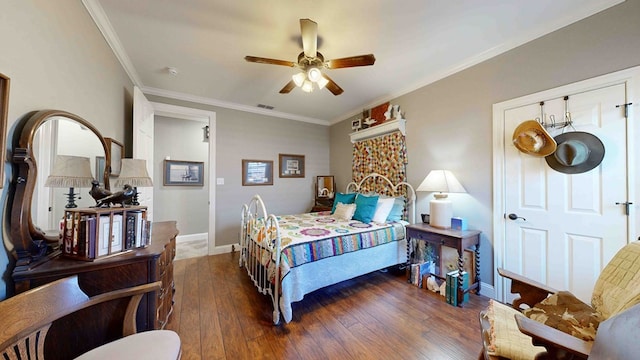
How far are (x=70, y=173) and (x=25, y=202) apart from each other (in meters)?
0.34

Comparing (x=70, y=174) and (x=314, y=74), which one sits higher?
(x=314, y=74)

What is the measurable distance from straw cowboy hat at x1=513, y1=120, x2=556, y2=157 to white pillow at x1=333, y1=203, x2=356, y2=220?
79.4 inches

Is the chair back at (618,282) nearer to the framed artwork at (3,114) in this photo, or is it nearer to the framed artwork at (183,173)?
the framed artwork at (3,114)

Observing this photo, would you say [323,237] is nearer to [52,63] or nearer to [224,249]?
[52,63]

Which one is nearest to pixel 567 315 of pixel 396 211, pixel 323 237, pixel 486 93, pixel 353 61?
pixel 323 237

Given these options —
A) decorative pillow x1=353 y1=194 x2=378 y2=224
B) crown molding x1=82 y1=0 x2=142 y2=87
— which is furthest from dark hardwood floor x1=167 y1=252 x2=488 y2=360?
crown molding x1=82 y1=0 x2=142 y2=87

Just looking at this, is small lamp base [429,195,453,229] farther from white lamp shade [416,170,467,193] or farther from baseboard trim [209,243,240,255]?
baseboard trim [209,243,240,255]

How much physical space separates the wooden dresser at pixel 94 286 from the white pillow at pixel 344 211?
2.32 meters

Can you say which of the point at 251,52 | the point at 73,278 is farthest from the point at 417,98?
the point at 73,278

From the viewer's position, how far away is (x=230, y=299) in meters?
2.35

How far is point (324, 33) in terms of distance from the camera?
2.06 metres

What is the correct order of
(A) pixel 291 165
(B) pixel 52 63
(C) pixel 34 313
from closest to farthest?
(C) pixel 34 313 < (B) pixel 52 63 < (A) pixel 291 165

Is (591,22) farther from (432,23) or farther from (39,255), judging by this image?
(39,255)

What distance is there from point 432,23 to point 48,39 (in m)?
2.80
